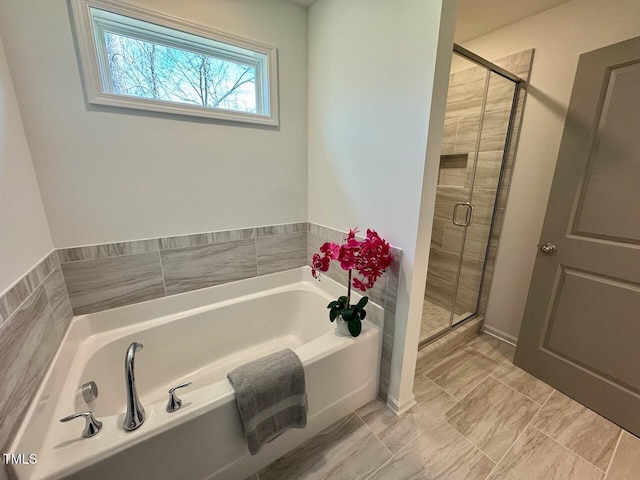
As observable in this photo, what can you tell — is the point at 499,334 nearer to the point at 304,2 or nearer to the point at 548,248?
the point at 548,248

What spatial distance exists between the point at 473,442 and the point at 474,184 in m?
1.78

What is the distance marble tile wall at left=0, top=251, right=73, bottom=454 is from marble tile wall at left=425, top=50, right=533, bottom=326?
2.61 metres

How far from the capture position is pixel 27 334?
97 cm

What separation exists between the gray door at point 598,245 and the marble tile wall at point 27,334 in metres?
2.55

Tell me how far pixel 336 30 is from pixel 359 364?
78.1 inches

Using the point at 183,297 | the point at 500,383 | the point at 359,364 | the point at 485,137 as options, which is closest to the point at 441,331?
the point at 500,383

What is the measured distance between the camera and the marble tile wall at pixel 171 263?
1.45 meters

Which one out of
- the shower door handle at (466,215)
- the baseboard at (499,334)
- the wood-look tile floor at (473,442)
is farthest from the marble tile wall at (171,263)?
the baseboard at (499,334)

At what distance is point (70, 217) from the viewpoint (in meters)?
1.37

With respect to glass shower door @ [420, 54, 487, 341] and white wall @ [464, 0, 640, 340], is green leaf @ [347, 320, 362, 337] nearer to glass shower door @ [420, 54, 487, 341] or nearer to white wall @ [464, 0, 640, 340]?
glass shower door @ [420, 54, 487, 341]

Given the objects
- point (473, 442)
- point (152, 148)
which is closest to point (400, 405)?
point (473, 442)

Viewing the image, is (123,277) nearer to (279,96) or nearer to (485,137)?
(279,96)

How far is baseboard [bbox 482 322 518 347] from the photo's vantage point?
83.8 inches

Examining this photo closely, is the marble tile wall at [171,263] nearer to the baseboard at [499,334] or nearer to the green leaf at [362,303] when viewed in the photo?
the green leaf at [362,303]
